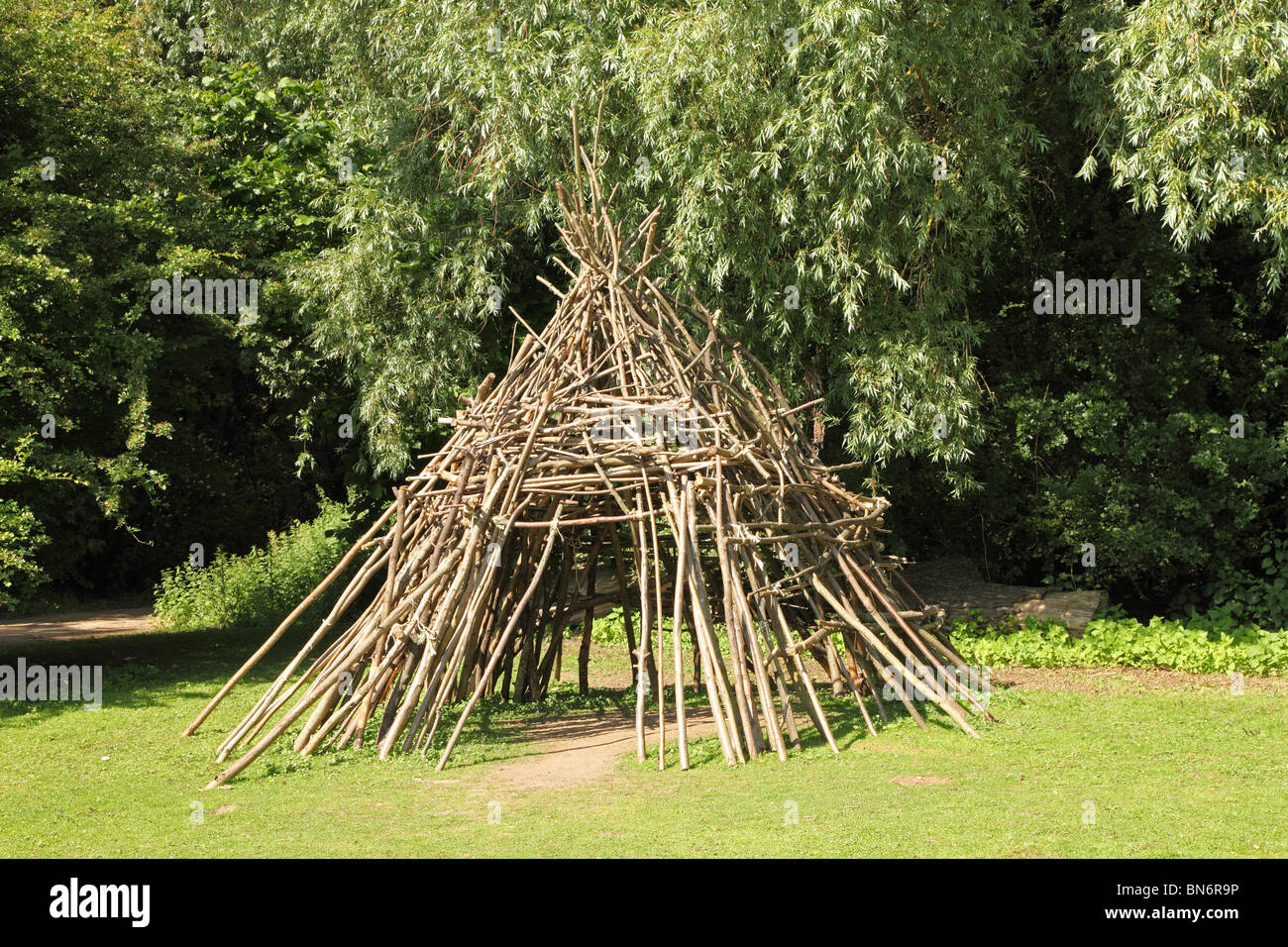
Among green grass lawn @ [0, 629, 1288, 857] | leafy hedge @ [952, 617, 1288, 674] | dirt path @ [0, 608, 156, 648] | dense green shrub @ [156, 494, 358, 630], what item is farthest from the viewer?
dense green shrub @ [156, 494, 358, 630]

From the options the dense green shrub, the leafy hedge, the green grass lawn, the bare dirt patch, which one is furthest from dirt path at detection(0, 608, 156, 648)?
the bare dirt patch

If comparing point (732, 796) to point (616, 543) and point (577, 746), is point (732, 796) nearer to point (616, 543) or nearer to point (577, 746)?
point (577, 746)

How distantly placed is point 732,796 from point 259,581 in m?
11.2

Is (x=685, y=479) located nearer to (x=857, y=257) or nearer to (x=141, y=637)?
(x=857, y=257)

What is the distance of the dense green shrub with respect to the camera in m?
16.1

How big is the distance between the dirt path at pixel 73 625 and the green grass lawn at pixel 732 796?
20.2 feet

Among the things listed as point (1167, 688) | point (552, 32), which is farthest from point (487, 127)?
point (1167, 688)

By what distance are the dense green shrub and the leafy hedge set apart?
311 inches

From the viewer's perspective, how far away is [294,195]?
1530cm

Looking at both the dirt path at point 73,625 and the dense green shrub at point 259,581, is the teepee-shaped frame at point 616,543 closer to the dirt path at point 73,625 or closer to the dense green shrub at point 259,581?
the dense green shrub at point 259,581

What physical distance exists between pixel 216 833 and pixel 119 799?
4.06ft

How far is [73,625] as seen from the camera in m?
16.6

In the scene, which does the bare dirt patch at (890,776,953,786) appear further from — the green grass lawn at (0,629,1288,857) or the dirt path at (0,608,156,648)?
the dirt path at (0,608,156,648)

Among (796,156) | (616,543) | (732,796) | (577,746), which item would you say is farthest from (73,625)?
(732,796)
